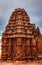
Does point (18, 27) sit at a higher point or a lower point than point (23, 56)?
higher

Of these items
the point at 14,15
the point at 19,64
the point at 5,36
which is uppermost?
the point at 14,15

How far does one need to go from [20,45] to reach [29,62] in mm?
3051

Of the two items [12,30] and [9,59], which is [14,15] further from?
[9,59]

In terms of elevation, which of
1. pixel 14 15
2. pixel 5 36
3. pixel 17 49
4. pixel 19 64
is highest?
pixel 14 15

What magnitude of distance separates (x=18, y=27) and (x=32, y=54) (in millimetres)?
4718

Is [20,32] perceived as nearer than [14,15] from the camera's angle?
Yes

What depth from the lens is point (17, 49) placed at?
31.4 meters

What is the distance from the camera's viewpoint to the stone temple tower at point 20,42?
3158cm

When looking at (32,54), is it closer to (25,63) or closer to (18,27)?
(25,63)

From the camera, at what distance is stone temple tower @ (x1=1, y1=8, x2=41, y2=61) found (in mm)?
31578

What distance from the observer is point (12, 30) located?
33.5 meters

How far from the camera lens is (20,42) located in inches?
1236

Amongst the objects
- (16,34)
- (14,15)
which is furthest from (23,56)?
(14,15)

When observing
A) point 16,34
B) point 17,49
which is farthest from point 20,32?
point 17,49
